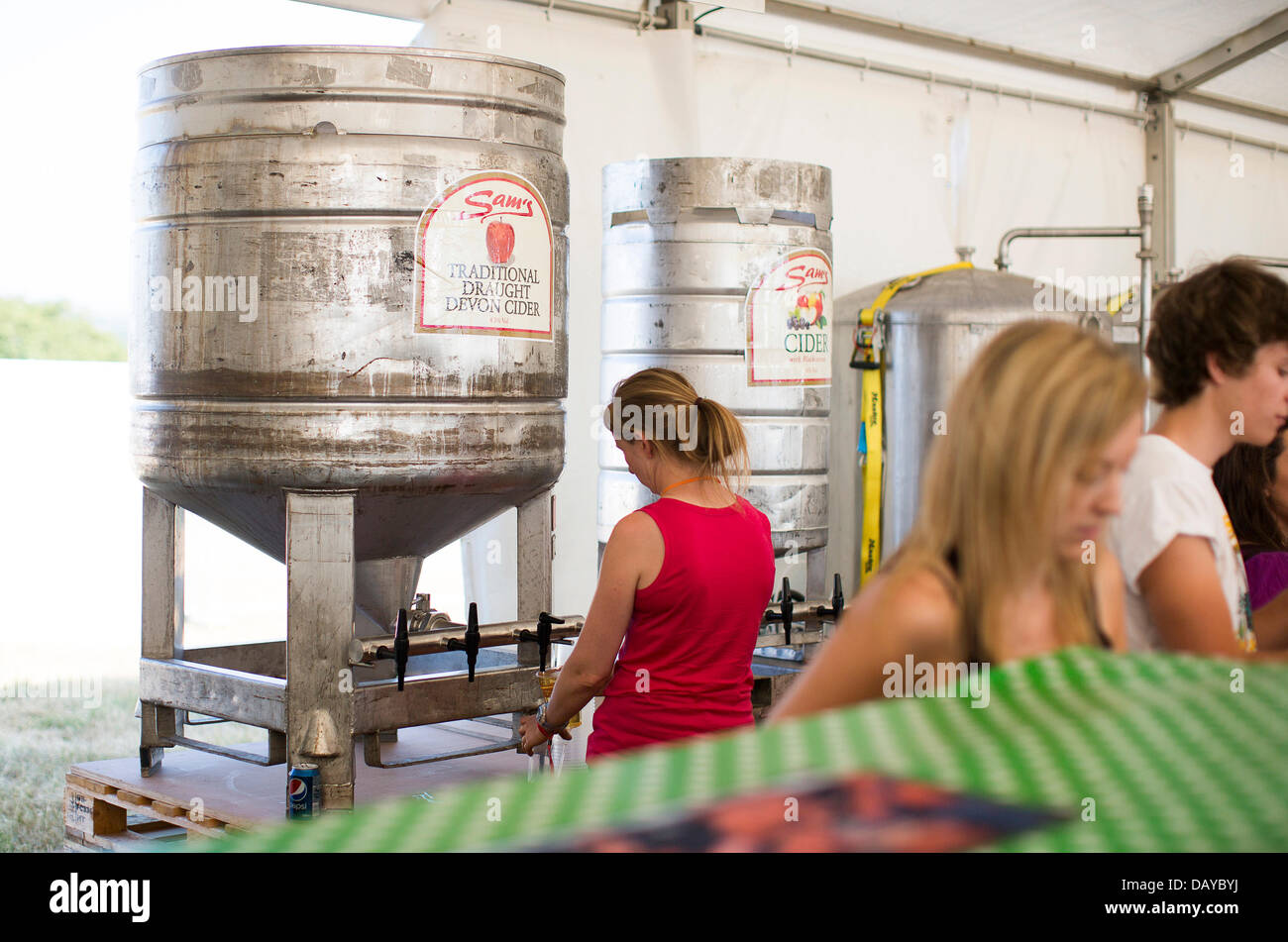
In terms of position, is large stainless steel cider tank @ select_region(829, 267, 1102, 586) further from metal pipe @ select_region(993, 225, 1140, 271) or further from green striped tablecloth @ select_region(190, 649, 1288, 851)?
green striped tablecloth @ select_region(190, 649, 1288, 851)

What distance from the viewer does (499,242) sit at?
134 inches

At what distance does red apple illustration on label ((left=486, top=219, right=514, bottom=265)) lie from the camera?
3.39 m

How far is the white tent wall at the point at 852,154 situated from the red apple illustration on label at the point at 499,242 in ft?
7.27

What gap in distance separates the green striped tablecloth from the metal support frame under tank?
2.33 metres

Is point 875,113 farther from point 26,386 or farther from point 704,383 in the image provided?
point 26,386

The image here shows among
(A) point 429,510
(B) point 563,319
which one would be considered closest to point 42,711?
(A) point 429,510

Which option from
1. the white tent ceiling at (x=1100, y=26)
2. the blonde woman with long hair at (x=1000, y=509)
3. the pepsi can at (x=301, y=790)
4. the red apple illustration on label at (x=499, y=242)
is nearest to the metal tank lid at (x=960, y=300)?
the white tent ceiling at (x=1100, y=26)

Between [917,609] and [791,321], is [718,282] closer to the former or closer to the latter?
[791,321]

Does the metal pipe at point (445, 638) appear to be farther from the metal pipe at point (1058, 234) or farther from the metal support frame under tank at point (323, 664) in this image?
the metal pipe at point (1058, 234)

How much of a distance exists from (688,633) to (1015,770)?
1.82 m

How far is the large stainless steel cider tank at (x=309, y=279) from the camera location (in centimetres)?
322

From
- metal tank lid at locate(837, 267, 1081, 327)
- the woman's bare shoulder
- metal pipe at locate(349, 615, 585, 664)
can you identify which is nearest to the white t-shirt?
the woman's bare shoulder

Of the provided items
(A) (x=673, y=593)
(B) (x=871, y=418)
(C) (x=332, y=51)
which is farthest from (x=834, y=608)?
(C) (x=332, y=51)
